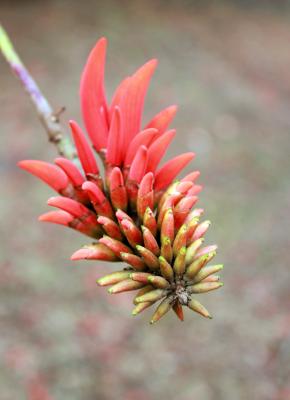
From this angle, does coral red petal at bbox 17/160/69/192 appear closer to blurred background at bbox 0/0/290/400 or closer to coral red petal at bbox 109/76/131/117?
coral red petal at bbox 109/76/131/117

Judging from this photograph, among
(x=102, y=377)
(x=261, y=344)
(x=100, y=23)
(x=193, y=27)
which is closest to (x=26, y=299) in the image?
(x=102, y=377)

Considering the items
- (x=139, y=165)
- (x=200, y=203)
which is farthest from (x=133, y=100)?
(x=200, y=203)

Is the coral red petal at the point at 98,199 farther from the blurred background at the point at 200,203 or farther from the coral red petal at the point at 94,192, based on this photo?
the blurred background at the point at 200,203

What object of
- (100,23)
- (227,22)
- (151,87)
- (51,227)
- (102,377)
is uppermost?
(227,22)

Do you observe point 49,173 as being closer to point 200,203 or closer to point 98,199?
point 98,199

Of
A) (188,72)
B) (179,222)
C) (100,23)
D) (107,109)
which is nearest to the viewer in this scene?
(179,222)

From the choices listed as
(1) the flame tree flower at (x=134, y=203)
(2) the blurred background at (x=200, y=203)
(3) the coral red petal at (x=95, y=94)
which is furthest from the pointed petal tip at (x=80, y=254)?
(2) the blurred background at (x=200, y=203)

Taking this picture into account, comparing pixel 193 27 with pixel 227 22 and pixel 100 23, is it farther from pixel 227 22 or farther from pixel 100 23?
pixel 100 23
